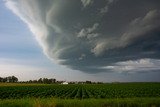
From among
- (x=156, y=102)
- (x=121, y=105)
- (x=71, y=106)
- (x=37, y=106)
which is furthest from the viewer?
(x=156, y=102)

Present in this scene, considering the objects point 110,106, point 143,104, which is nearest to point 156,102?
point 143,104

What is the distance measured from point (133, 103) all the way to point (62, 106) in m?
5.67

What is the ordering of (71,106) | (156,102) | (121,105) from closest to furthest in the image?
(71,106), (121,105), (156,102)

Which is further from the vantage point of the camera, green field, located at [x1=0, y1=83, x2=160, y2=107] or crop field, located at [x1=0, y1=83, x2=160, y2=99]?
crop field, located at [x1=0, y1=83, x2=160, y2=99]

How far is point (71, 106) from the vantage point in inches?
832

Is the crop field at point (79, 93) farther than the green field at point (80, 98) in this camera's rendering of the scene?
Yes

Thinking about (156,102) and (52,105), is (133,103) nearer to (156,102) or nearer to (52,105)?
(156,102)

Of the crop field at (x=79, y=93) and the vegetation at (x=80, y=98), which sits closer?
the vegetation at (x=80, y=98)

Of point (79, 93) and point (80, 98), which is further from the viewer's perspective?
point (79, 93)

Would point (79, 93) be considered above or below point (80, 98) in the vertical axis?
above

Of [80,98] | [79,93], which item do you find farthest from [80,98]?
[79,93]

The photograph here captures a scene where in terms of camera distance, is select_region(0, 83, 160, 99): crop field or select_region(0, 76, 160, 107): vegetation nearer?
select_region(0, 76, 160, 107): vegetation

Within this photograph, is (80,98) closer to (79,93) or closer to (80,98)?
(80,98)

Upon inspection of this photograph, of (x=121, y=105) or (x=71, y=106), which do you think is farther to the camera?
(x=121, y=105)
